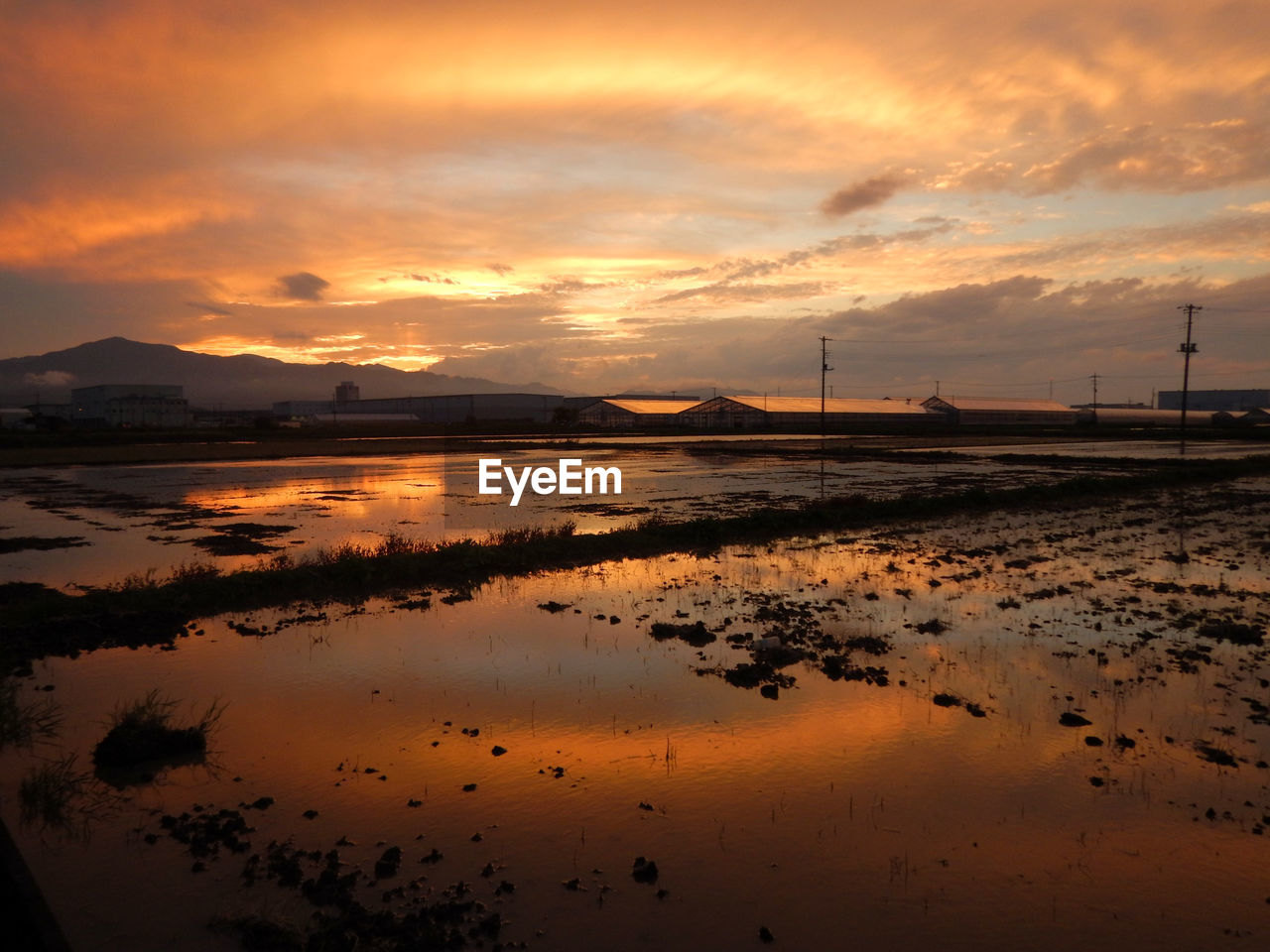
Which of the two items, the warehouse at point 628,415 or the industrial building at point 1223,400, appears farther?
the industrial building at point 1223,400

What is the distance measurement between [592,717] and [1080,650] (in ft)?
18.3

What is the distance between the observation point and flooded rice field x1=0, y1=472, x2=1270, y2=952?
4.30 m

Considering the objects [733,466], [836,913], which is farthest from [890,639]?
[733,466]

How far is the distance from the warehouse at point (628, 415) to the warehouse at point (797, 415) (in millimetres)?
3604

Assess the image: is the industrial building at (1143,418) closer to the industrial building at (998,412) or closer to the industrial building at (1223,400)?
the industrial building at (998,412)

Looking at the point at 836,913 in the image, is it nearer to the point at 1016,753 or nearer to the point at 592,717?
the point at 1016,753

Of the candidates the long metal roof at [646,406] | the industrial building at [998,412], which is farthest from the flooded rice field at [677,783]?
the industrial building at [998,412]

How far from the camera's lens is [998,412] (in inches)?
3954

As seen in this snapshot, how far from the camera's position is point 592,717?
22.8ft

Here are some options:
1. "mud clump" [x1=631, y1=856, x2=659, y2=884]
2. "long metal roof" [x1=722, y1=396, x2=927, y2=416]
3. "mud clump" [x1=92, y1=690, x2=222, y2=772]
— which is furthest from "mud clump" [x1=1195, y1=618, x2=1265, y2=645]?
"long metal roof" [x1=722, y1=396, x2=927, y2=416]

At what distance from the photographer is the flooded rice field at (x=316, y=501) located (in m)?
15.1

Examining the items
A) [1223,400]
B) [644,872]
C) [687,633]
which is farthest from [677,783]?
[1223,400]

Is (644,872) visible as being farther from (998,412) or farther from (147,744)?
(998,412)

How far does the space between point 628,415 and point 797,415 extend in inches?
791
